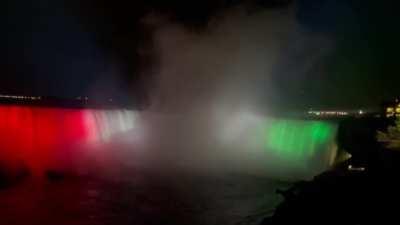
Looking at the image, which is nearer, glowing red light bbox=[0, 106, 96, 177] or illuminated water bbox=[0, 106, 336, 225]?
illuminated water bbox=[0, 106, 336, 225]

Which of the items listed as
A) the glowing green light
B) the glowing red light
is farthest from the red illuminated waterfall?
the glowing green light

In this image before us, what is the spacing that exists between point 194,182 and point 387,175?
12.1m

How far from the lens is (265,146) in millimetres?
30625

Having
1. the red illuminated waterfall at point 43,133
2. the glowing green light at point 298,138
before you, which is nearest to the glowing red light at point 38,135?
the red illuminated waterfall at point 43,133

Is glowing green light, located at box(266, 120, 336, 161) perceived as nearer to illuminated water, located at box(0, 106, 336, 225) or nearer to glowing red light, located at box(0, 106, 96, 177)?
illuminated water, located at box(0, 106, 336, 225)

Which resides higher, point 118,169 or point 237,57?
point 237,57

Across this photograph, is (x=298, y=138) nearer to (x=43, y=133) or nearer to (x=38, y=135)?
(x=43, y=133)

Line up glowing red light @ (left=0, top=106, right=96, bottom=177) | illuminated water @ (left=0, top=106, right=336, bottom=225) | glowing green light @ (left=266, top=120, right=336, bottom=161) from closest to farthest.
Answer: illuminated water @ (left=0, top=106, right=336, bottom=225)
glowing red light @ (left=0, top=106, right=96, bottom=177)
glowing green light @ (left=266, top=120, right=336, bottom=161)

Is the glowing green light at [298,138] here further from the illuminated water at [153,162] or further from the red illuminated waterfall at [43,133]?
the red illuminated waterfall at [43,133]

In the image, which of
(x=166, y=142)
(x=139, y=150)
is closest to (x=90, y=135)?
(x=139, y=150)

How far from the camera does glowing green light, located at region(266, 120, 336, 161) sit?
1072 inches

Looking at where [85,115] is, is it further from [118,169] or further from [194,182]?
[194,182]

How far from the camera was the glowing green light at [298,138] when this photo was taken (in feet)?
89.4

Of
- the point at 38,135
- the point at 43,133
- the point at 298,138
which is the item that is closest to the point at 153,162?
the point at 43,133
